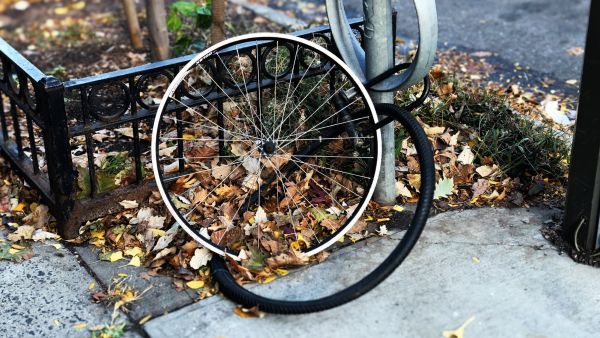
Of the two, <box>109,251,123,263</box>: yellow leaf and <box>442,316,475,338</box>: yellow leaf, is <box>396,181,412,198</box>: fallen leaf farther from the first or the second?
<box>109,251,123,263</box>: yellow leaf

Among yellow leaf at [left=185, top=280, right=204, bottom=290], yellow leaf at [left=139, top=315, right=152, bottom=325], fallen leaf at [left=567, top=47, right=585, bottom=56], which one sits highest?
fallen leaf at [left=567, top=47, right=585, bottom=56]

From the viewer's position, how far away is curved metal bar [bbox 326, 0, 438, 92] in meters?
3.46

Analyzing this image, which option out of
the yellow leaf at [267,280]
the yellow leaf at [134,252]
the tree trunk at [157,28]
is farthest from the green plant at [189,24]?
the yellow leaf at [267,280]

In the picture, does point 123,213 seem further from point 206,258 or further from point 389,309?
point 389,309

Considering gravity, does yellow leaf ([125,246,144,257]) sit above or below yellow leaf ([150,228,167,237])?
below

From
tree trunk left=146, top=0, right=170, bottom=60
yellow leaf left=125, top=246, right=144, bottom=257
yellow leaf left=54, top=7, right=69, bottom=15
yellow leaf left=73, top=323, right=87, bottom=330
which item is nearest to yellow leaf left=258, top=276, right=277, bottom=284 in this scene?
yellow leaf left=125, top=246, right=144, bottom=257

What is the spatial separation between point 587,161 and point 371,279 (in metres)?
1.11

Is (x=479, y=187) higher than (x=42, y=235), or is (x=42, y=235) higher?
(x=479, y=187)

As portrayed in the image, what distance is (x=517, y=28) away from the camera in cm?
711

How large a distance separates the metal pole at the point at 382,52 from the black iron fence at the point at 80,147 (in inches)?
15.5

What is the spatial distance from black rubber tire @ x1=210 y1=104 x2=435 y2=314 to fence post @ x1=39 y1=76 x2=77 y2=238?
90 cm

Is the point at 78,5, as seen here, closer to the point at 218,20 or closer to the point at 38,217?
the point at 218,20

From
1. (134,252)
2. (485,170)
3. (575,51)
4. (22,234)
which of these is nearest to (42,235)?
(22,234)

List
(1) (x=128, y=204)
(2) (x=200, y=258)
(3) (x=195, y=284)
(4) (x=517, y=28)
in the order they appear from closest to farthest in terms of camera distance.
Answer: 1. (3) (x=195, y=284)
2. (2) (x=200, y=258)
3. (1) (x=128, y=204)
4. (4) (x=517, y=28)
